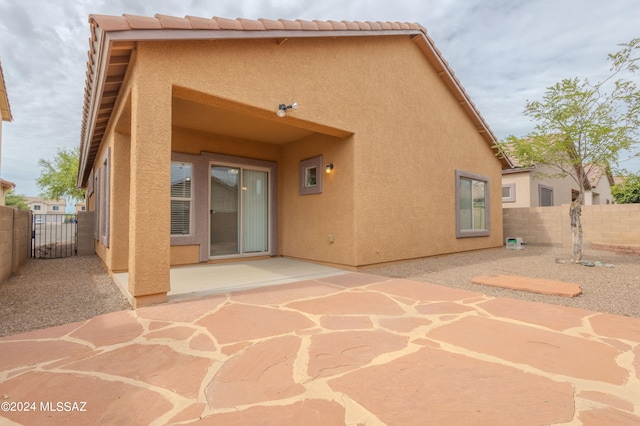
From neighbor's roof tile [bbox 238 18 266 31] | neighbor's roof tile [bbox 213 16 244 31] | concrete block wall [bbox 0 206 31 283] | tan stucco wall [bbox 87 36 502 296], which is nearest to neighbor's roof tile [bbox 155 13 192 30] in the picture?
tan stucco wall [bbox 87 36 502 296]

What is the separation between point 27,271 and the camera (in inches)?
268

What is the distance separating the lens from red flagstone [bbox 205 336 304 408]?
2012 millimetres

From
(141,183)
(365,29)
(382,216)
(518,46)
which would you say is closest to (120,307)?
(141,183)

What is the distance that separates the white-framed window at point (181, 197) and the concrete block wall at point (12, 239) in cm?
284

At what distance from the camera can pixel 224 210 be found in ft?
26.0

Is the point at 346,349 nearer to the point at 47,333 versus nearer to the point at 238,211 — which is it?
the point at 47,333

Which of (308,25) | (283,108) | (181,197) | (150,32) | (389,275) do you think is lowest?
(389,275)

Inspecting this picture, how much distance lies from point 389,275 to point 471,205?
19.2 feet

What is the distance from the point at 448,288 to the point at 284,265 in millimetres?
3726

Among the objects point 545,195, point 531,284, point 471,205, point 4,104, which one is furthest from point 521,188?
point 4,104

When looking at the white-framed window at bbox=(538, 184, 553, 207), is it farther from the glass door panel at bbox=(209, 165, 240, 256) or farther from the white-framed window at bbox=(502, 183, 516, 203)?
the glass door panel at bbox=(209, 165, 240, 256)

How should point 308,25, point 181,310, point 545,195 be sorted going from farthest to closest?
1. point 545,195
2. point 308,25
3. point 181,310

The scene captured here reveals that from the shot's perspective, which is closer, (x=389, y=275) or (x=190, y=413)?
(x=190, y=413)

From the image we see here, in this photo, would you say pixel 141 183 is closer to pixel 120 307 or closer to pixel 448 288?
pixel 120 307
